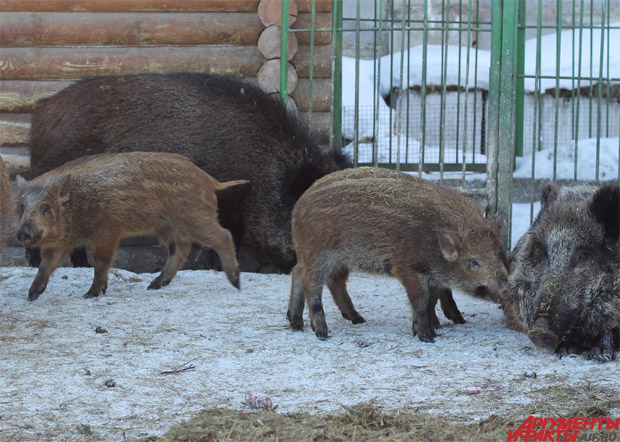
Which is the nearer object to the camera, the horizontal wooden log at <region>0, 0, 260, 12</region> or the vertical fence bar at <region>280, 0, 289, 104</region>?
the vertical fence bar at <region>280, 0, 289, 104</region>

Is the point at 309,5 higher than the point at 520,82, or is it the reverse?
the point at 309,5

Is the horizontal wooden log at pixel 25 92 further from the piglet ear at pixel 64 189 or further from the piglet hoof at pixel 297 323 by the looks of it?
the piglet hoof at pixel 297 323

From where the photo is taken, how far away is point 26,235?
20.3 ft

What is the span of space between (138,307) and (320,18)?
3635mm

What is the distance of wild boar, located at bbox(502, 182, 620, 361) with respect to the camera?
4852 mm

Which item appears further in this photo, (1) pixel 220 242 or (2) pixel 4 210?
(1) pixel 220 242

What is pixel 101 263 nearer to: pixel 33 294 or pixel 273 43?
pixel 33 294

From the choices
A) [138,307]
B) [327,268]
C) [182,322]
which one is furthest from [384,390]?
[138,307]

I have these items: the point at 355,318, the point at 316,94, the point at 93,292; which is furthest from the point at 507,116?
the point at 93,292

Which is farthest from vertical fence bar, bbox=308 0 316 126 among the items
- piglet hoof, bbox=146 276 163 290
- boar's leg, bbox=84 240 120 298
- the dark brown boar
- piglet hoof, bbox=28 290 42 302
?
piglet hoof, bbox=28 290 42 302

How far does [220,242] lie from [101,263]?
81 cm

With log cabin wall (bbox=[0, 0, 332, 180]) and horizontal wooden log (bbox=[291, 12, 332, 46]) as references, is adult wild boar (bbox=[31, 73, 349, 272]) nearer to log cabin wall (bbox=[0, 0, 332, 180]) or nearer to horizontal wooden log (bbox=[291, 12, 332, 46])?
log cabin wall (bbox=[0, 0, 332, 180])

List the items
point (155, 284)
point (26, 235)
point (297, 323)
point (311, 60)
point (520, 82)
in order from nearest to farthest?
1. point (297, 323)
2. point (26, 235)
3. point (155, 284)
4. point (311, 60)
5. point (520, 82)

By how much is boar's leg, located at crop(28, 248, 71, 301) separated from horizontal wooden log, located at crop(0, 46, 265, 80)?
101 inches
